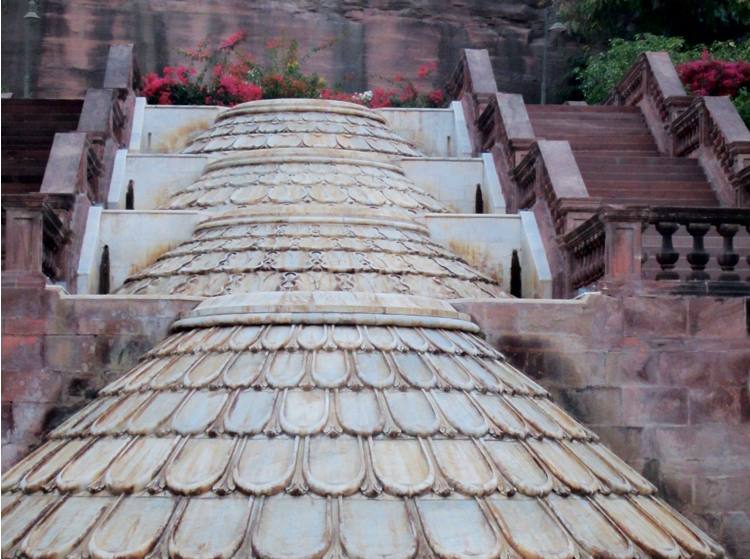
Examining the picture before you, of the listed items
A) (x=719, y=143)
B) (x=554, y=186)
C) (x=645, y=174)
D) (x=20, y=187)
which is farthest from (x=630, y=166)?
(x=20, y=187)

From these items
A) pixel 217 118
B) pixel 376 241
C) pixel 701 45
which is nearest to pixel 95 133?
pixel 217 118

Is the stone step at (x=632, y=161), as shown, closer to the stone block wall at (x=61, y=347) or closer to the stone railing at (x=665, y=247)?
the stone railing at (x=665, y=247)

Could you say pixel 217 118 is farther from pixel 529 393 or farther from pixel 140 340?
pixel 529 393

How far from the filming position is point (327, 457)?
741 centimetres

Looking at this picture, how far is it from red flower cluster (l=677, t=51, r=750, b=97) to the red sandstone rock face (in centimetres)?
906

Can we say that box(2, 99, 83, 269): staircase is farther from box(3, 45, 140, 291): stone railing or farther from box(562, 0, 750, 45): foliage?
box(562, 0, 750, 45): foliage

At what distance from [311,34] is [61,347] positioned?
778 inches

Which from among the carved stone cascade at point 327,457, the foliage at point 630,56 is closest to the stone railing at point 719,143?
the carved stone cascade at point 327,457

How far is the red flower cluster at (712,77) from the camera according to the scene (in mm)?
19969

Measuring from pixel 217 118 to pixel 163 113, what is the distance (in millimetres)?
1553

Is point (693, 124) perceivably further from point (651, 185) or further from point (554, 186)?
point (554, 186)

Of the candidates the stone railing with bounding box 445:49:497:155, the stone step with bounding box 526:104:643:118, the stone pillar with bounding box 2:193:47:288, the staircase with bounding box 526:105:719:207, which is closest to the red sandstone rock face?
the stone railing with bounding box 445:49:497:155

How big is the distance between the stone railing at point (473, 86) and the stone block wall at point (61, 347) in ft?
27.7

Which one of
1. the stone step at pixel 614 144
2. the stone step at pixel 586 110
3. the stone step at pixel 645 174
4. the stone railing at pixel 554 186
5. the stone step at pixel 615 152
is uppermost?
the stone step at pixel 586 110
